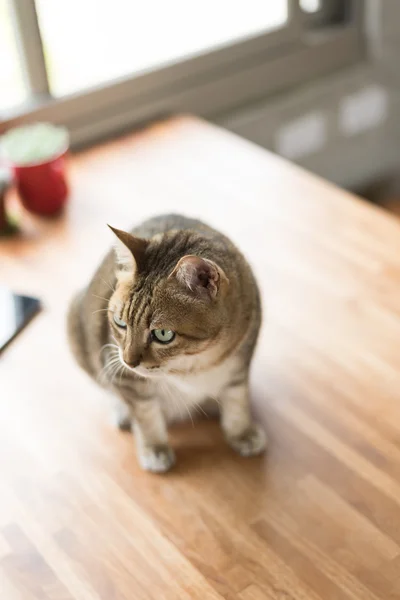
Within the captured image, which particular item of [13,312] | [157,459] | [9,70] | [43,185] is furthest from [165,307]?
[9,70]

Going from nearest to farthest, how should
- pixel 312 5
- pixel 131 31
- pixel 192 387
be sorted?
pixel 192 387 → pixel 131 31 → pixel 312 5

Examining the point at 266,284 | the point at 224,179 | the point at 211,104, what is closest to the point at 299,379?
the point at 266,284

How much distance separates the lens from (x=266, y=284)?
180 cm

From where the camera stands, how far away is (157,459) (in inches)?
55.6

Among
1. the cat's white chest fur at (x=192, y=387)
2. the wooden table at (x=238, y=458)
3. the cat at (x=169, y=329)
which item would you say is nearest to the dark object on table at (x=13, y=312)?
the wooden table at (x=238, y=458)

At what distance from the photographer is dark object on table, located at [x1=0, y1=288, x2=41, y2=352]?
5.60 feet

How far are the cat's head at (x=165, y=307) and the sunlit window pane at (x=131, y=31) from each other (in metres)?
1.20

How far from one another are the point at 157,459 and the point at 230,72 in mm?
1441

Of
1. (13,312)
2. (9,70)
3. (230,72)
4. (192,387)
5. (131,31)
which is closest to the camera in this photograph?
(192,387)

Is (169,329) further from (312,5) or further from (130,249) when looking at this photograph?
(312,5)

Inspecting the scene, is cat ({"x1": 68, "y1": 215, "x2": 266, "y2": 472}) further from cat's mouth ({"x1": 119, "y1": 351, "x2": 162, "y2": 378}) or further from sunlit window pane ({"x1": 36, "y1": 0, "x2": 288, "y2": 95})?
sunlit window pane ({"x1": 36, "y1": 0, "x2": 288, "y2": 95})

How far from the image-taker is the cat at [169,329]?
3.85ft

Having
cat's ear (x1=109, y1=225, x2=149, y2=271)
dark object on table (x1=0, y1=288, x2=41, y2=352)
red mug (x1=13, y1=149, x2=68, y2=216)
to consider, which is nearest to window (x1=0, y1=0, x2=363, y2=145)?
red mug (x1=13, y1=149, x2=68, y2=216)

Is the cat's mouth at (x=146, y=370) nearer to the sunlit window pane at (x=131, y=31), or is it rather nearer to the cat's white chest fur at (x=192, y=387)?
the cat's white chest fur at (x=192, y=387)
